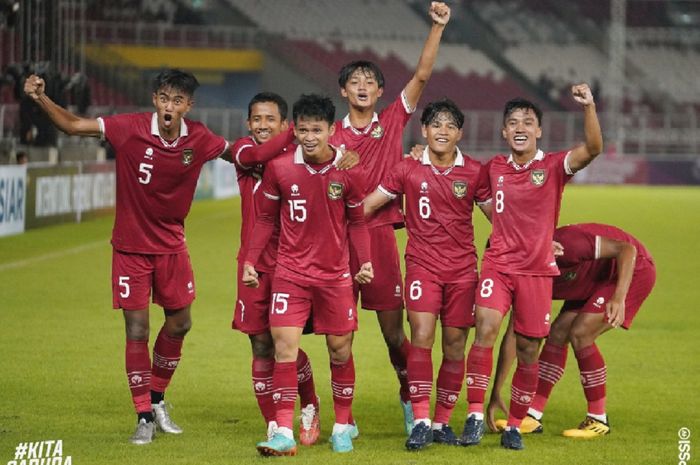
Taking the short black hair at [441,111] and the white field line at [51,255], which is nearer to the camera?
the short black hair at [441,111]

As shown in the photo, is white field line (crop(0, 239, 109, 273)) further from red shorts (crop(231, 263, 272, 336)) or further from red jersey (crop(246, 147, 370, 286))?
red jersey (crop(246, 147, 370, 286))

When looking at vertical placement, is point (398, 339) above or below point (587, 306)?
below

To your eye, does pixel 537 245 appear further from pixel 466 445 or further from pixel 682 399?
pixel 682 399

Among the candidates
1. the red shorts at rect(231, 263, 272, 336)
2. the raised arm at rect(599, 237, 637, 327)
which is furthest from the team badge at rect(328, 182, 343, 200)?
the raised arm at rect(599, 237, 637, 327)

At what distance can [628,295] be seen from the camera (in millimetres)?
8281

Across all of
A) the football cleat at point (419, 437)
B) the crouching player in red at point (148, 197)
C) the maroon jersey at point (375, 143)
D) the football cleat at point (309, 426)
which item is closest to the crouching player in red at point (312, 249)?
the football cleat at point (309, 426)

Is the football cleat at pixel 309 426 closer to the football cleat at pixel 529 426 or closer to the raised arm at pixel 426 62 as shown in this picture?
the football cleat at pixel 529 426

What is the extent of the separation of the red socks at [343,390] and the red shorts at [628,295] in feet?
5.30

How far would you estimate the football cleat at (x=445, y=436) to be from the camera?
765 centimetres

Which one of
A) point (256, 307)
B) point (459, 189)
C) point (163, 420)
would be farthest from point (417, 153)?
point (163, 420)

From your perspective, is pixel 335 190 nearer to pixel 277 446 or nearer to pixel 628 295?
pixel 277 446

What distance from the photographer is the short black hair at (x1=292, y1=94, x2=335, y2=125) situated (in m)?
7.33

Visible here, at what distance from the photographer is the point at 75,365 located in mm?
10500

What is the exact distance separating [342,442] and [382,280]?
45.8 inches
